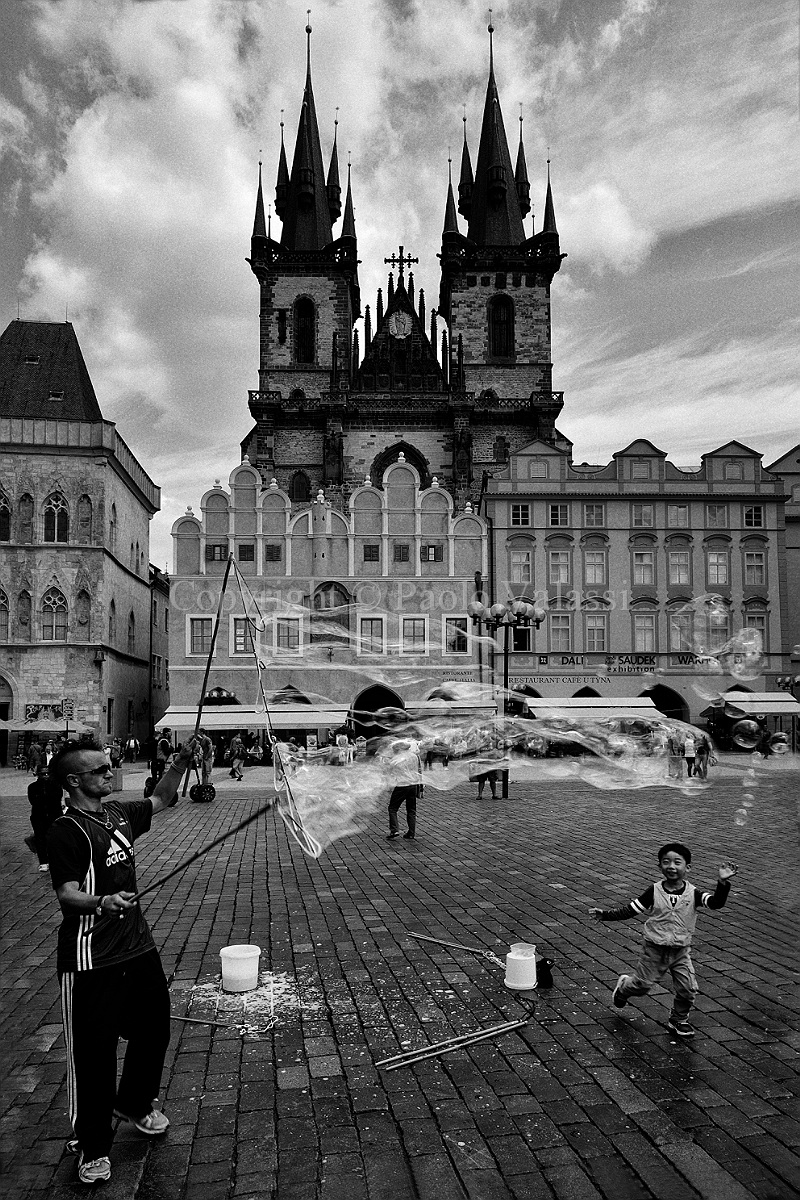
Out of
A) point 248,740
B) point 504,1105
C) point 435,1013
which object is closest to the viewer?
point 504,1105

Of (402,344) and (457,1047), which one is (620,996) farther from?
(402,344)

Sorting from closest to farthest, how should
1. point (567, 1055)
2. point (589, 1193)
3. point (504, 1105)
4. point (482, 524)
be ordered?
point (589, 1193) → point (504, 1105) → point (567, 1055) → point (482, 524)

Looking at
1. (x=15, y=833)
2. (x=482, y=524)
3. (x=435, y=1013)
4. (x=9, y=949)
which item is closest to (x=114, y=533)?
(x=482, y=524)

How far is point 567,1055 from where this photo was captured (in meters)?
5.38

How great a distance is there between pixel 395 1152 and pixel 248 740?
29644 millimetres

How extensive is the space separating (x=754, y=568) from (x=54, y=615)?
31.4 m

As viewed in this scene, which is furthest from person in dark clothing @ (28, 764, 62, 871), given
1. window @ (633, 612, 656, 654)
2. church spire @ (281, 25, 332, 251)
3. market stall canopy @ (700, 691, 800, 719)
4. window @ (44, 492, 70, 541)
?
church spire @ (281, 25, 332, 251)

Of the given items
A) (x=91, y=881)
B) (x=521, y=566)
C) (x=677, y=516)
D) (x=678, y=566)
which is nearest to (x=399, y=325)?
(x=521, y=566)

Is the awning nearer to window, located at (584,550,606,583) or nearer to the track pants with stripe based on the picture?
window, located at (584,550,606,583)

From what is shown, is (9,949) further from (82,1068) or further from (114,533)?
(114,533)

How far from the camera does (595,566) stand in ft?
129

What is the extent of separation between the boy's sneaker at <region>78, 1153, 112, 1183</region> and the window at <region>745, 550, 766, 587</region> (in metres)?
39.1

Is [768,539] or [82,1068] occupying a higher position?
[768,539]

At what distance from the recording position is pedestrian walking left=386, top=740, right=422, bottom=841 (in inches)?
478
